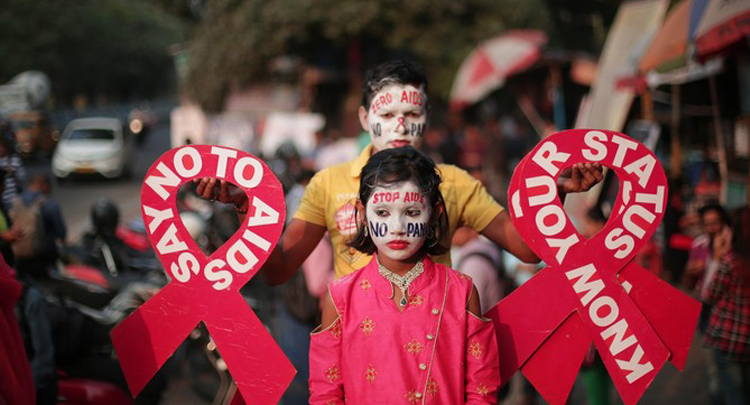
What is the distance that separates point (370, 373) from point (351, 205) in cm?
72

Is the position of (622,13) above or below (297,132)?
above

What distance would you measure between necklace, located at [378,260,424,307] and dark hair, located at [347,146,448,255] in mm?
84

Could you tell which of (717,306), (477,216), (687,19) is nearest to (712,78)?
(687,19)

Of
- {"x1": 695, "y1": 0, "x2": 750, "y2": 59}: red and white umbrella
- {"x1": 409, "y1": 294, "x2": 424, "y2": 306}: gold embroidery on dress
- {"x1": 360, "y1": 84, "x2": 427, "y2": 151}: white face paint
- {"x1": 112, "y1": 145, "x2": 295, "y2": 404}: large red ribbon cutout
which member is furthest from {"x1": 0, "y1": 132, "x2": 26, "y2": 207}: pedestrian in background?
{"x1": 695, "y1": 0, "x2": 750, "y2": 59}: red and white umbrella

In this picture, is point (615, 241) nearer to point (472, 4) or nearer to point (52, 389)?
point (52, 389)

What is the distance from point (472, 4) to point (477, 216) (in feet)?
70.6

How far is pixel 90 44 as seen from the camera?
165 ft

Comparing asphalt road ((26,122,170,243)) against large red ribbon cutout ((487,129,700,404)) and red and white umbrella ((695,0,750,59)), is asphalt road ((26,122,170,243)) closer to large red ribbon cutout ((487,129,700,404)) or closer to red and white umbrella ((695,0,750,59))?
red and white umbrella ((695,0,750,59))

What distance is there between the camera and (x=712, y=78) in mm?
8836

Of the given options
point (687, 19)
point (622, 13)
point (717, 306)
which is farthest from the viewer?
point (622, 13)

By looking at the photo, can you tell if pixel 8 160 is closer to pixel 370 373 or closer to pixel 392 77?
pixel 392 77

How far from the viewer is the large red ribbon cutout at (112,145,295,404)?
307cm

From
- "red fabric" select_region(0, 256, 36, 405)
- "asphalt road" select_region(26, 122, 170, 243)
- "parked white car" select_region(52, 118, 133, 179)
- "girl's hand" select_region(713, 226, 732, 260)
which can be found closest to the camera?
"red fabric" select_region(0, 256, 36, 405)

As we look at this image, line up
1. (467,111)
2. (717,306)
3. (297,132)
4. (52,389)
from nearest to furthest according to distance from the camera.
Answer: (52,389) < (717,306) < (297,132) < (467,111)
